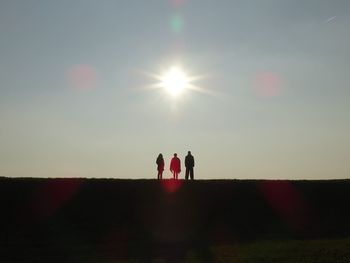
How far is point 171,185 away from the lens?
35.5 m

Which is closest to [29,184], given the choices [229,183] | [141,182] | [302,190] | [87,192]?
[87,192]

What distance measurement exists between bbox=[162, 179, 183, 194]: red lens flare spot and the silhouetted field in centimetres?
7

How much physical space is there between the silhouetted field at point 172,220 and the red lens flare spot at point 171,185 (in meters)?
0.07

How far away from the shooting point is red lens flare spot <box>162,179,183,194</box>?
3516 centimetres

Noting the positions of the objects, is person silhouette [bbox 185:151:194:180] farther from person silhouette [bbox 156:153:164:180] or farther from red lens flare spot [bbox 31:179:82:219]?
red lens flare spot [bbox 31:179:82:219]

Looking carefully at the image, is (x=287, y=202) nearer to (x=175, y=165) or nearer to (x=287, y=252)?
(x=175, y=165)

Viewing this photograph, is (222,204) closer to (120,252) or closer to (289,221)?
(289,221)

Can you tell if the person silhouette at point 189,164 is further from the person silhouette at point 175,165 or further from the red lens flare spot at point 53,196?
the red lens flare spot at point 53,196

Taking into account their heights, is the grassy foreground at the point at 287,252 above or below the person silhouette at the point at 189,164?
below

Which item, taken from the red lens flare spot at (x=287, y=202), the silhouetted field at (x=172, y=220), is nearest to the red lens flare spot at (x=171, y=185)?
the silhouetted field at (x=172, y=220)

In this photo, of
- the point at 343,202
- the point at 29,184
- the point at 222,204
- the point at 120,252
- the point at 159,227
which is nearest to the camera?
the point at 120,252

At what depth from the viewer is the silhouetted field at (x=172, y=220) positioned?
25859mm

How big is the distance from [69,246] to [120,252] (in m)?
2.72

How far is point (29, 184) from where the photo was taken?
3344 centimetres
